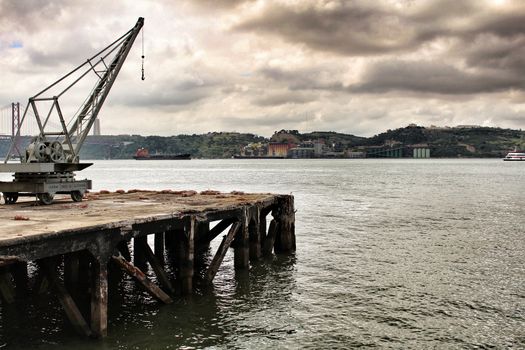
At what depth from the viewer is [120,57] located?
116 feet

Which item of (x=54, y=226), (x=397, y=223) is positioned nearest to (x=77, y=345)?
(x=54, y=226)

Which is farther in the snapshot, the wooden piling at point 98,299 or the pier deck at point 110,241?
the wooden piling at point 98,299

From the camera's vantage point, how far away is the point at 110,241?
589 inches

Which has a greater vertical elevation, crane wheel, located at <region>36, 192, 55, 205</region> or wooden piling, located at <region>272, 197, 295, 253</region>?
crane wheel, located at <region>36, 192, 55, 205</region>

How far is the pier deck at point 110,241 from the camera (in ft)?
44.1

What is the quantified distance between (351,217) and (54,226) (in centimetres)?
3459

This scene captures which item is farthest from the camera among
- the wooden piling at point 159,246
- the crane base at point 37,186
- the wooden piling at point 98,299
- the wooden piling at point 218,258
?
the wooden piling at point 159,246

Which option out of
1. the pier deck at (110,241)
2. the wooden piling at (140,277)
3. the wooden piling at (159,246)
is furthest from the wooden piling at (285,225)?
the wooden piling at (140,277)

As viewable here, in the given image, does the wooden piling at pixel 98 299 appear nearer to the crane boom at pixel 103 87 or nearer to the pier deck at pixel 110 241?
the pier deck at pixel 110 241

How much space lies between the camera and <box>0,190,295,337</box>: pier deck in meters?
13.4

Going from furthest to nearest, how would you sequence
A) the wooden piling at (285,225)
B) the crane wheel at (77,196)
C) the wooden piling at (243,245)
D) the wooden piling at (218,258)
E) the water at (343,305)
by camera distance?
the wooden piling at (285,225)
the crane wheel at (77,196)
the wooden piling at (243,245)
the wooden piling at (218,258)
the water at (343,305)

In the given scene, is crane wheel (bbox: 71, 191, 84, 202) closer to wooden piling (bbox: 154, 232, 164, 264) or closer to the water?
wooden piling (bbox: 154, 232, 164, 264)

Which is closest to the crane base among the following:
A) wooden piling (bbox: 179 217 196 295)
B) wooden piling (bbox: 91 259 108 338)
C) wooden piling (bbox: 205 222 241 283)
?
wooden piling (bbox: 179 217 196 295)

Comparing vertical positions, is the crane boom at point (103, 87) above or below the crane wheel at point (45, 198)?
above
